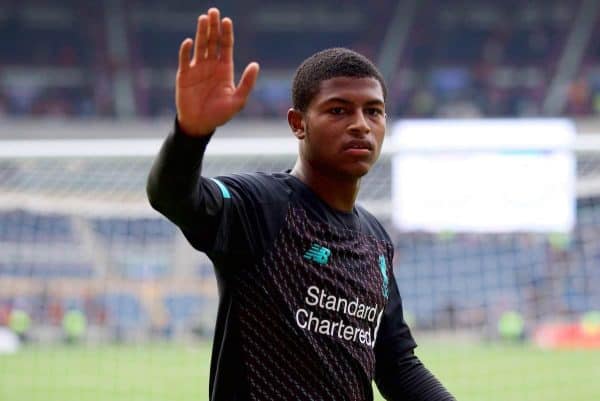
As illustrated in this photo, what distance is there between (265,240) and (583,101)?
20.9 metres

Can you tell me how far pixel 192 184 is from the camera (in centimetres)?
166

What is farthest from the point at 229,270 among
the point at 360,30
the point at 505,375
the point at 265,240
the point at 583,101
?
the point at 360,30

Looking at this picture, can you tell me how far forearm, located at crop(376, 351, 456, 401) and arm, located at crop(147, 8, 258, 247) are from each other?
84 cm

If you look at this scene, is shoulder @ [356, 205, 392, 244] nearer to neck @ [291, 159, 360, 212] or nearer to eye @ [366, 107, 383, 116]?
neck @ [291, 159, 360, 212]

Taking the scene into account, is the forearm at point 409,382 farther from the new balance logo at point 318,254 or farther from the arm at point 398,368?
the new balance logo at point 318,254

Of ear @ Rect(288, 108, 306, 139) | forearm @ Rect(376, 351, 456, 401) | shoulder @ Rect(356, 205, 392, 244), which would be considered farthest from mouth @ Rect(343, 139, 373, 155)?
forearm @ Rect(376, 351, 456, 401)

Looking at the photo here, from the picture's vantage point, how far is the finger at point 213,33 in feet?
5.23

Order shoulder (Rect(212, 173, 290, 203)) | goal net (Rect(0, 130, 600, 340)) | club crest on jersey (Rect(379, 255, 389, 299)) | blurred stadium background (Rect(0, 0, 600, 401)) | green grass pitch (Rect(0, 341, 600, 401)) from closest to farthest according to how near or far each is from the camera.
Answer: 1. shoulder (Rect(212, 173, 290, 203))
2. club crest on jersey (Rect(379, 255, 389, 299))
3. goal net (Rect(0, 130, 600, 340))
4. blurred stadium background (Rect(0, 0, 600, 401))
5. green grass pitch (Rect(0, 341, 600, 401))

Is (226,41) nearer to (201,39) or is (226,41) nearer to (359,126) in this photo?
(201,39)

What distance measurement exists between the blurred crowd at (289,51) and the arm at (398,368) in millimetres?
19314

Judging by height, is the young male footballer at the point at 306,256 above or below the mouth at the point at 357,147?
below

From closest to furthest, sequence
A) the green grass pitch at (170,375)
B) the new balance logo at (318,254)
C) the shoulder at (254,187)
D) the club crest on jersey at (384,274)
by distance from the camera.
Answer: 1. the shoulder at (254,187)
2. the new balance logo at (318,254)
3. the club crest on jersey at (384,274)
4. the green grass pitch at (170,375)

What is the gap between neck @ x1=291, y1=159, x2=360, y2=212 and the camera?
2088 millimetres

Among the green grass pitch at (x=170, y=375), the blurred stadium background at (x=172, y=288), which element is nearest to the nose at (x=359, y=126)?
the blurred stadium background at (x=172, y=288)
